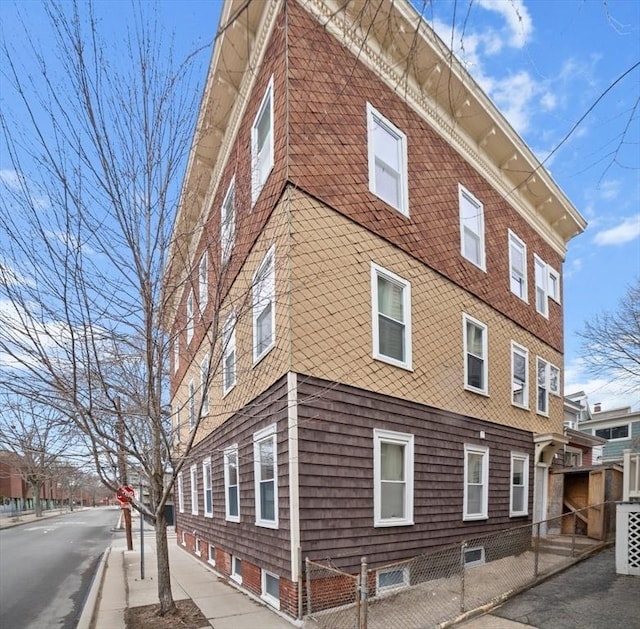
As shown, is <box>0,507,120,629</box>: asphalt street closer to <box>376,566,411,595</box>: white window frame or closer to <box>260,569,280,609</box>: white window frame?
<box>260,569,280,609</box>: white window frame

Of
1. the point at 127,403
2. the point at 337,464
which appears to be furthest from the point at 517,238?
the point at 127,403

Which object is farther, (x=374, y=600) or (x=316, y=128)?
(x=316, y=128)

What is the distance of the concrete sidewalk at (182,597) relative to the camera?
6.73m

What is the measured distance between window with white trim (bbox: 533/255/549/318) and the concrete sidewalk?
1133 centimetres

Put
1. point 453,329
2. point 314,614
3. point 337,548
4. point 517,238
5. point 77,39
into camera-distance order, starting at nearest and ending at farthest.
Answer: point 77,39 < point 314,614 < point 337,548 < point 453,329 < point 517,238

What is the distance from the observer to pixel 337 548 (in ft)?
22.3

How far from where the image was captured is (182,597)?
8195 mm

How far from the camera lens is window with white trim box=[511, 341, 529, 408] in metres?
12.2

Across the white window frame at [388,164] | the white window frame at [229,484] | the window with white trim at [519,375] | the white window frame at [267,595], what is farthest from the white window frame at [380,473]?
the window with white trim at [519,375]

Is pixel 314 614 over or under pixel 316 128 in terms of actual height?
under

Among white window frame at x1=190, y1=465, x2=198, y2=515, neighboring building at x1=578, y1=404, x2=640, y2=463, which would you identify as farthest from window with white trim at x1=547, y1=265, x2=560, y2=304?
neighboring building at x1=578, y1=404, x2=640, y2=463

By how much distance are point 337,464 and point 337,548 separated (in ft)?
3.89

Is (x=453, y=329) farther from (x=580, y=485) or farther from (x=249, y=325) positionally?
(x=580, y=485)

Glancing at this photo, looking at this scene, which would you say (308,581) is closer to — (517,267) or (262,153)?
Answer: (262,153)
